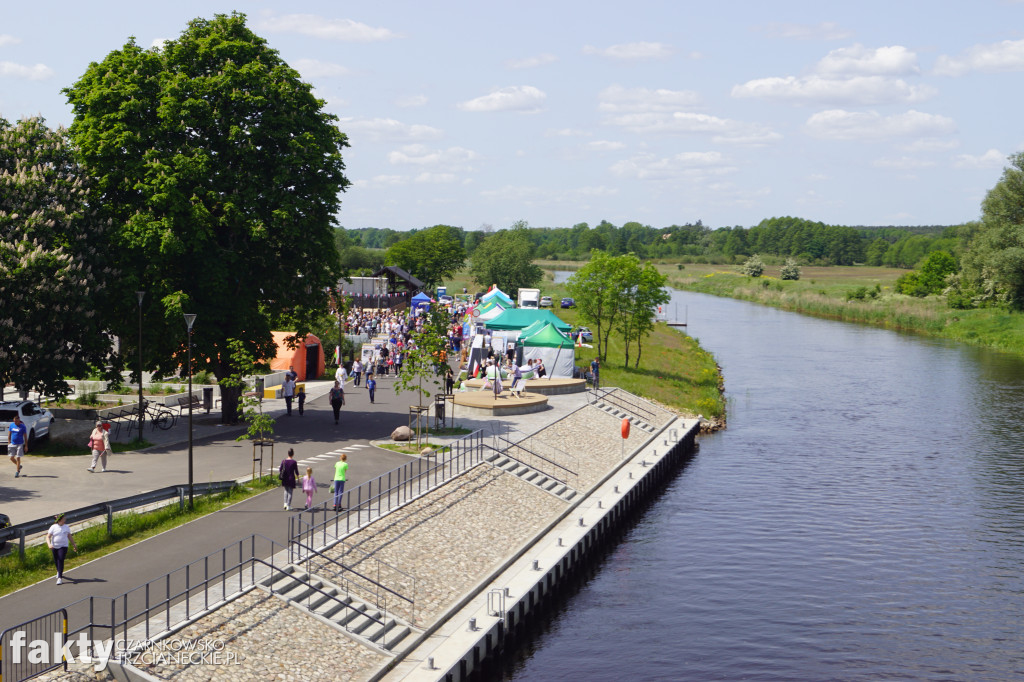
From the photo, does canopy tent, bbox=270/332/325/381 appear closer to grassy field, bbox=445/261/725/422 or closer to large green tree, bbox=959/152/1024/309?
grassy field, bbox=445/261/725/422

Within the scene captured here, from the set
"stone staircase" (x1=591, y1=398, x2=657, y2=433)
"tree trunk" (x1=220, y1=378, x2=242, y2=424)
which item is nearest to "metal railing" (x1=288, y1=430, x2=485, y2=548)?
"tree trunk" (x1=220, y1=378, x2=242, y2=424)

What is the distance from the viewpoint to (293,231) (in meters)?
41.0

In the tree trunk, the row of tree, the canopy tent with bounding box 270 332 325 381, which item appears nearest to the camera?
the row of tree

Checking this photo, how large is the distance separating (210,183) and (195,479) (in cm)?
1467

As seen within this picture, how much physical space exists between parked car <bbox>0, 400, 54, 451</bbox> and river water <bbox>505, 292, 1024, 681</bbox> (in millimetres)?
21368

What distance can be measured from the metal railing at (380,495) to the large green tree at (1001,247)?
85.3m

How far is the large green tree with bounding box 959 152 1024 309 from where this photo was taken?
104 metres

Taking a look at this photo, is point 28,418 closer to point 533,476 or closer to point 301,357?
point 533,476

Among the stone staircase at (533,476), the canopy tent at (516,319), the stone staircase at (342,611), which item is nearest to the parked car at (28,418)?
the stone staircase at (533,476)

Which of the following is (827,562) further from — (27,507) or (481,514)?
(27,507)

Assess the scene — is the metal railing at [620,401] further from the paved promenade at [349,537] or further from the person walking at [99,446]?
the person walking at [99,446]

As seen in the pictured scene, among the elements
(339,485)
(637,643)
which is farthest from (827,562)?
(339,485)

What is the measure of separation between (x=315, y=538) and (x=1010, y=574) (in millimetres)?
23873

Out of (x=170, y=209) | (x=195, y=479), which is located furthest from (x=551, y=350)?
(x=195, y=479)
